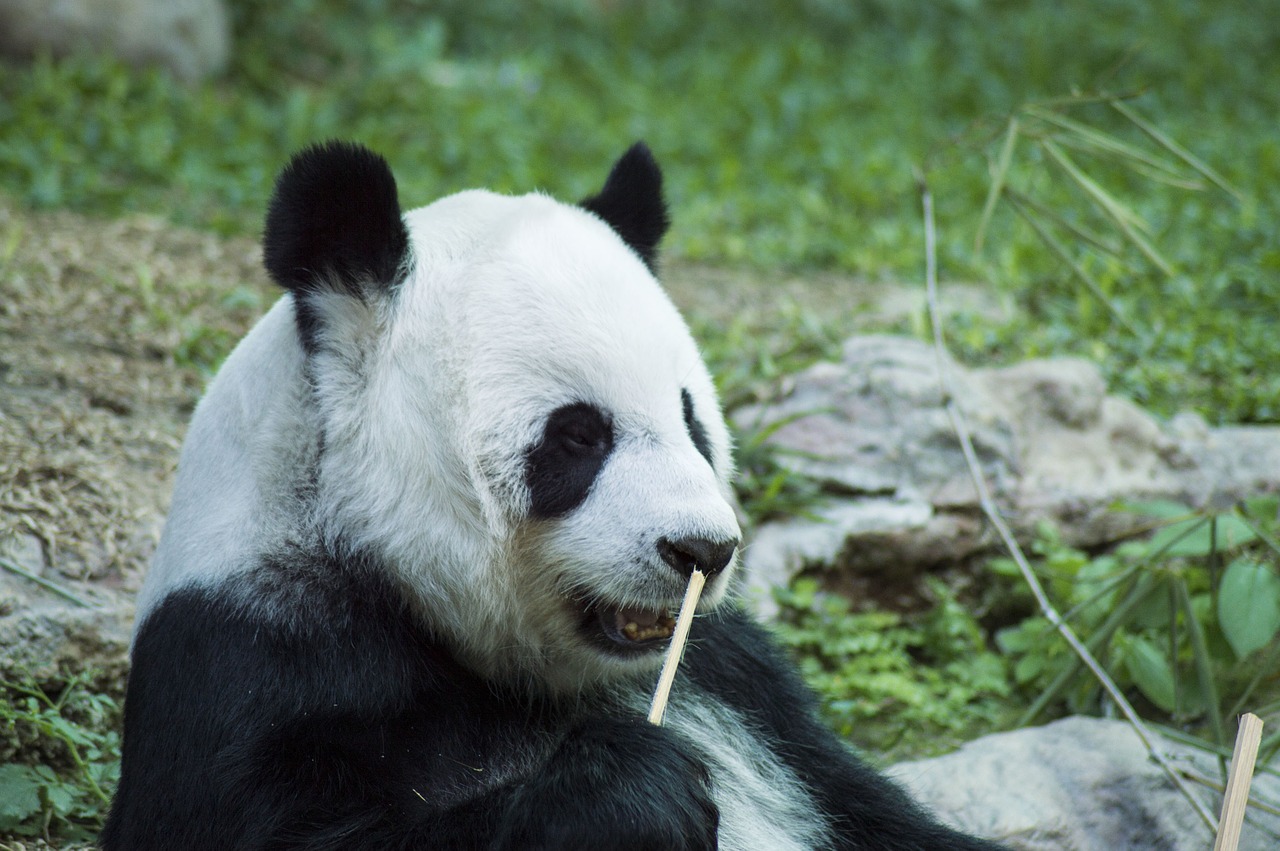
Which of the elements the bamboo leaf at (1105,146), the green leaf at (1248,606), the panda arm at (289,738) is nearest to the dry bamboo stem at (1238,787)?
the green leaf at (1248,606)

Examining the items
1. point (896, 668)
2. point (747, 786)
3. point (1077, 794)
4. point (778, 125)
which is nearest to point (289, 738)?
point (747, 786)

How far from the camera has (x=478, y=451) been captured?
93.3 inches

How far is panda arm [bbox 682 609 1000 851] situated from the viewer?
2.90 meters

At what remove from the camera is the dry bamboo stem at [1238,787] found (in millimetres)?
2441

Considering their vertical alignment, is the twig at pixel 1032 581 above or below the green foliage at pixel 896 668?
above

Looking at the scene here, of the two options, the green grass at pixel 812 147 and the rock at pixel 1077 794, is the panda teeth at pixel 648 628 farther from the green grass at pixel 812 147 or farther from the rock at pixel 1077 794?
the green grass at pixel 812 147

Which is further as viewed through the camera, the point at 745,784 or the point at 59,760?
the point at 59,760

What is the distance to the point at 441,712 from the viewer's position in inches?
97.6

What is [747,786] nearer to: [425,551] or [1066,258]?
[425,551]

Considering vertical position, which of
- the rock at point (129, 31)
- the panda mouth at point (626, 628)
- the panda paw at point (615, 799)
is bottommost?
the panda paw at point (615, 799)

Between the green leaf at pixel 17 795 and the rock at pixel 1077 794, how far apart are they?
2.27 m

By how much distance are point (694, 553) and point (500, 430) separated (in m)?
0.46

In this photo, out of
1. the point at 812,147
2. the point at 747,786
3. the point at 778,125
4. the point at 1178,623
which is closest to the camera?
the point at 747,786

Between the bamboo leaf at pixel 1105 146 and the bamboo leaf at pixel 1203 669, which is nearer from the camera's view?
the bamboo leaf at pixel 1203 669
